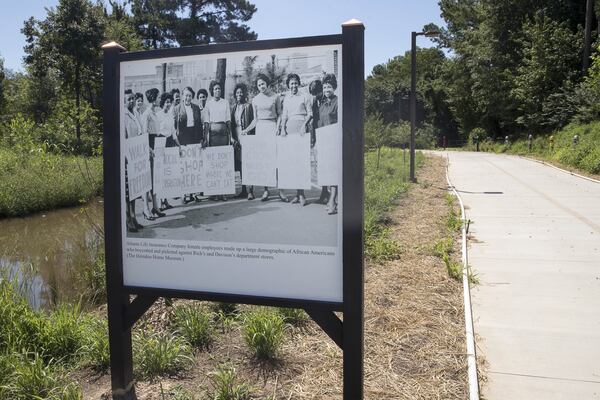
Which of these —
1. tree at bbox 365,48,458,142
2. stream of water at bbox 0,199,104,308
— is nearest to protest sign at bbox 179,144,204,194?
stream of water at bbox 0,199,104,308

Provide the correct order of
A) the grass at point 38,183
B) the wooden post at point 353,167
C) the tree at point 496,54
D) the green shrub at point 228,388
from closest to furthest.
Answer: the wooden post at point 353,167 → the green shrub at point 228,388 → the grass at point 38,183 → the tree at point 496,54

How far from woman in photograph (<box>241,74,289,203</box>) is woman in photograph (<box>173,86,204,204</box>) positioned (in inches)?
13.9

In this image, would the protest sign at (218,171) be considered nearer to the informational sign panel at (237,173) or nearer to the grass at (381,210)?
the informational sign panel at (237,173)

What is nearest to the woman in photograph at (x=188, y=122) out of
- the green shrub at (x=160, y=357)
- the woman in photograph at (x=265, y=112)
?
the woman in photograph at (x=265, y=112)

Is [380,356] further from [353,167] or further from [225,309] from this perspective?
[353,167]

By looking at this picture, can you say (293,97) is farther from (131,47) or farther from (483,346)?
(131,47)

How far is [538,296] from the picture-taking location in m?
5.12

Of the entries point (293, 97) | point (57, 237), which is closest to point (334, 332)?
point (293, 97)

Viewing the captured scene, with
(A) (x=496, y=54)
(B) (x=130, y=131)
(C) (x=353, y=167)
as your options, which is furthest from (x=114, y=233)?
(A) (x=496, y=54)

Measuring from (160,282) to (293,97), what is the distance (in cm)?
140

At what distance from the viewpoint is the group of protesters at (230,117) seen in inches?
105

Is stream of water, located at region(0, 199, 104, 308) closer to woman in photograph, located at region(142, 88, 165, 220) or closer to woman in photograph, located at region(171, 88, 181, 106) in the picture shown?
woman in photograph, located at region(142, 88, 165, 220)

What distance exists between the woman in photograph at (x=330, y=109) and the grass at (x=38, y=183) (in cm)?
1186

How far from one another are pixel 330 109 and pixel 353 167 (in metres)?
0.34
